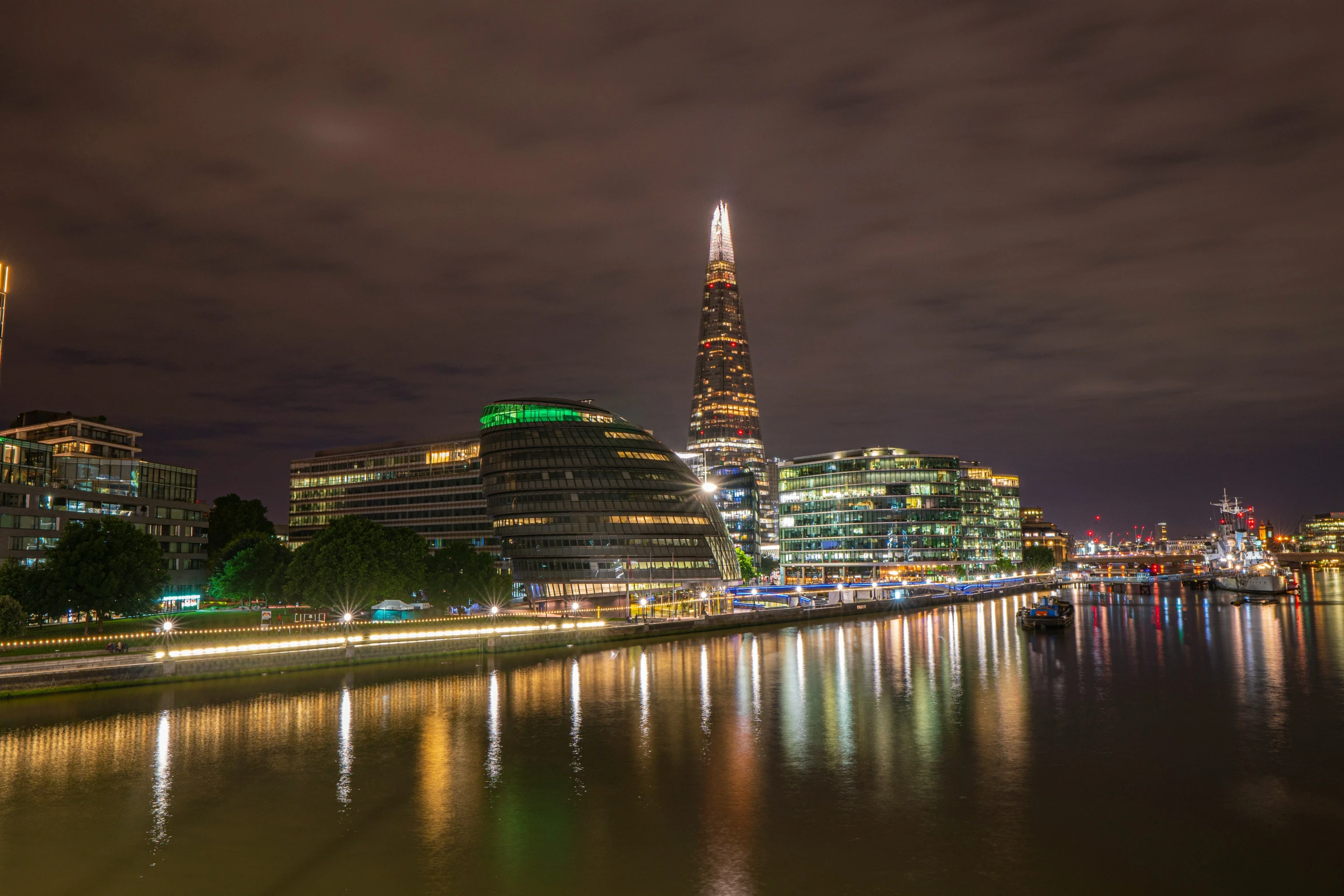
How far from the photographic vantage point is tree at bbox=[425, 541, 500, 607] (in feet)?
303

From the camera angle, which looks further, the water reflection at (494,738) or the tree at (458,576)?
the tree at (458,576)

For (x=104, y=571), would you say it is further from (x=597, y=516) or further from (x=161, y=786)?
(x=597, y=516)

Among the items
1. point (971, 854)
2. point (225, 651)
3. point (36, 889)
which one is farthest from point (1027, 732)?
point (225, 651)

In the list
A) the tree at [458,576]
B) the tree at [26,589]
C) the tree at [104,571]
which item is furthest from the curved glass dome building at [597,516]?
the tree at [26,589]

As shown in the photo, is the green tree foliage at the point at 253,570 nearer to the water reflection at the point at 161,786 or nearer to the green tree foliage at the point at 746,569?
the water reflection at the point at 161,786

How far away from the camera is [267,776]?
104 ft

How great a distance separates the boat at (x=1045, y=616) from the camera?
101m

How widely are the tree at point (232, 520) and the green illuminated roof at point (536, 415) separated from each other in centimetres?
4008

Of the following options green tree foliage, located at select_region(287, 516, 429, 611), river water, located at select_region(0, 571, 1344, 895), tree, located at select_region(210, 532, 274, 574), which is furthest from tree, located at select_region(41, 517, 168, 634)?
tree, located at select_region(210, 532, 274, 574)

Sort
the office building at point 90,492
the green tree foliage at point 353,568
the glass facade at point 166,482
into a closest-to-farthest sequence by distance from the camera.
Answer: the green tree foliage at point 353,568 < the office building at point 90,492 < the glass facade at point 166,482

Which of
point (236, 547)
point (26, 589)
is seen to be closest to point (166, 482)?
point (236, 547)

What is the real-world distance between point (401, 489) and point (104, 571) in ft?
281

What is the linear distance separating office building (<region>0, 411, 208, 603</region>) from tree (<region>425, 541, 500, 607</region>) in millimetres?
28027

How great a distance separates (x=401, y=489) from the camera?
501 feet
